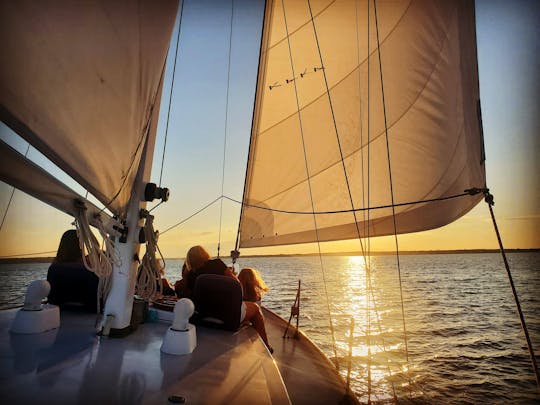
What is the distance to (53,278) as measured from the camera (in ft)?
9.52

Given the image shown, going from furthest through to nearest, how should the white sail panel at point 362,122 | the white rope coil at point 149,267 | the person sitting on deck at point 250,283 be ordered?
the person sitting on deck at point 250,283 → the white sail panel at point 362,122 → the white rope coil at point 149,267

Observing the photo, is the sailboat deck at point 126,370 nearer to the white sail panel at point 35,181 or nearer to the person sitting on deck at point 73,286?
the person sitting on deck at point 73,286

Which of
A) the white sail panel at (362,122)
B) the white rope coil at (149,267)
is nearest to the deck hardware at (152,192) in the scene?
the white rope coil at (149,267)

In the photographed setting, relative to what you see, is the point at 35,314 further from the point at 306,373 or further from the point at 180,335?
the point at 306,373

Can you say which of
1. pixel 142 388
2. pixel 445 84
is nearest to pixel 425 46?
pixel 445 84

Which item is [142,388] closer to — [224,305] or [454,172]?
[224,305]

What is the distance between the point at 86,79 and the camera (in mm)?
1312

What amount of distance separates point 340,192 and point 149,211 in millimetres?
3097

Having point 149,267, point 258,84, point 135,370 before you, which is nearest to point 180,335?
point 135,370

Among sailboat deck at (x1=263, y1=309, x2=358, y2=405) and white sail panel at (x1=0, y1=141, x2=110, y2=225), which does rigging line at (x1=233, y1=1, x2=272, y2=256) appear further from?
white sail panel at (x1=0, y1=141, x2=110, y2=225)

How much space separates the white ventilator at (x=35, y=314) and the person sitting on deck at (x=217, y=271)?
1303 mm

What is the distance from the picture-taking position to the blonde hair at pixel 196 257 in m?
3.36

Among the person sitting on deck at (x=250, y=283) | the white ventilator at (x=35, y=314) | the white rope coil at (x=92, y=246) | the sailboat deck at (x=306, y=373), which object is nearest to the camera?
the white rope coil at (x=92, y=246)

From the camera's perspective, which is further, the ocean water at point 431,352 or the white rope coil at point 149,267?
the ocean water at point 431,352
